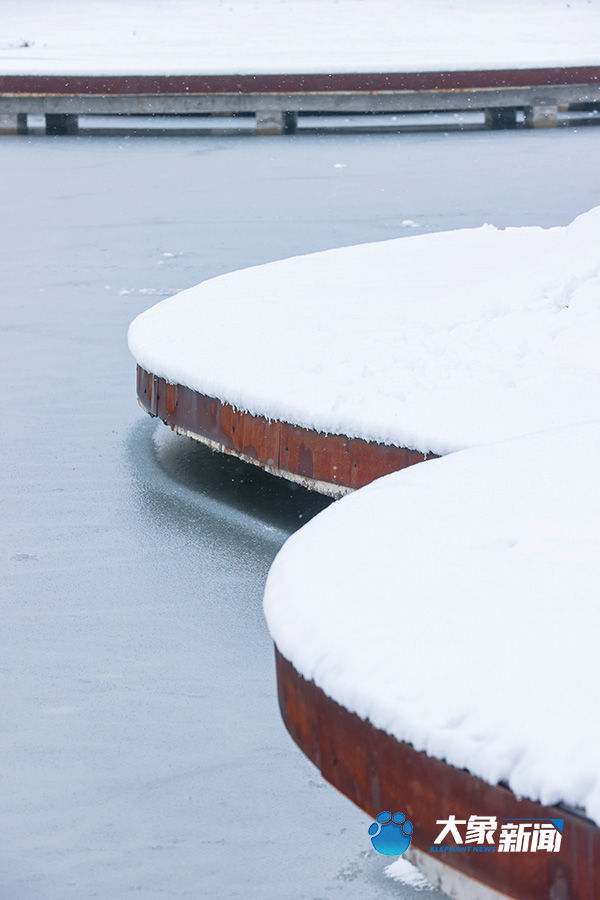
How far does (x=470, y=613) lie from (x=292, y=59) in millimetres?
19029

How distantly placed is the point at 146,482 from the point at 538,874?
252 centimetres

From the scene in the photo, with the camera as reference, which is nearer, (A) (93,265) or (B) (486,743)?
(B) (486,743)

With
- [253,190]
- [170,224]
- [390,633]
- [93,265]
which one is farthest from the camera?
[253,190]

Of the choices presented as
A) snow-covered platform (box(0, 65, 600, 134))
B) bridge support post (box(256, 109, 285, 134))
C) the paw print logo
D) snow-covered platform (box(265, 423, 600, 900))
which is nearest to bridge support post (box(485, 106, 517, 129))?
snow-covered platform (box(0, 65, 600, 134))

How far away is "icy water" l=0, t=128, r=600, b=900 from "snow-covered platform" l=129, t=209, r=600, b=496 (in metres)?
0.25

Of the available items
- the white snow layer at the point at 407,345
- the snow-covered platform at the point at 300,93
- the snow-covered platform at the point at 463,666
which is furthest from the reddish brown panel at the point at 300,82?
the snow-covered platform at the point at 463,666

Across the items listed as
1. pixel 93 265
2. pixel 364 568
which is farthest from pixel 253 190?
pixel 364 568

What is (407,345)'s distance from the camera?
3.86 m

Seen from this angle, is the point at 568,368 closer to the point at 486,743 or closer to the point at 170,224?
the point at 486,743

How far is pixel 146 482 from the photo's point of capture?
156 inches

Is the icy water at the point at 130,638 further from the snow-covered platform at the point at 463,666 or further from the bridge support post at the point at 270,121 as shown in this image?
the bridge support post at the point at 270,121

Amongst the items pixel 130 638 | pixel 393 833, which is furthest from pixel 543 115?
pixel 393 833

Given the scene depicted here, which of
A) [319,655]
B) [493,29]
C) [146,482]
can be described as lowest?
[493,29]

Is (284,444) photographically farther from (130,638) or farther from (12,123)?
(12,123)
